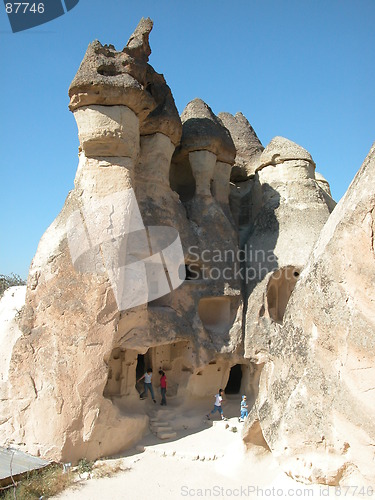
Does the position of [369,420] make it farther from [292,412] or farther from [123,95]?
[123,95]

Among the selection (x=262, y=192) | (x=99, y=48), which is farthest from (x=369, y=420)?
(x=262, y=192)

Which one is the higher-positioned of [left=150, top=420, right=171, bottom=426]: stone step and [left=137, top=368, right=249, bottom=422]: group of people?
[left=137, top=368, right=249, bottom=422]: group of people

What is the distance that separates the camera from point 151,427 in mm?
8742

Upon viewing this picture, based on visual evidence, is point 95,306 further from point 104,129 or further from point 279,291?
point 279,291

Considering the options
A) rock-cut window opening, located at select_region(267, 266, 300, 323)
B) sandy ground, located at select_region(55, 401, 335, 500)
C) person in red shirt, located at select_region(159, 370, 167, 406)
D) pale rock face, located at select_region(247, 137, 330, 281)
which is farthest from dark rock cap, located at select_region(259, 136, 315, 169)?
sandy ground, located at select_region(55, 401, 335, 500)

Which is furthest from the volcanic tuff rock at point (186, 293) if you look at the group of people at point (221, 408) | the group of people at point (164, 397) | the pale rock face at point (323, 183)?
the pale rock face at point (323, 183)

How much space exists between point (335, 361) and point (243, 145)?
1087 centimetres

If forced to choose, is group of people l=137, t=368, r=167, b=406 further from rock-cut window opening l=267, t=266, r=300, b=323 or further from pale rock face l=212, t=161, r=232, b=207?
pale rock face l=212, t=161, r=232, b=207

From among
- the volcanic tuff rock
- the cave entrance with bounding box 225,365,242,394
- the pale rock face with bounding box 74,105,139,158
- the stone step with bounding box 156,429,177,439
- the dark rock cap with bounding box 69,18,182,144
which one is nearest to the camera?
the volcanic tuff rock

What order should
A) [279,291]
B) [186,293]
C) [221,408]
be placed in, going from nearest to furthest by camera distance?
[221,408]
[186,293]
[279,291]

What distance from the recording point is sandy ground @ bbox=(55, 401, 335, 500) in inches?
205

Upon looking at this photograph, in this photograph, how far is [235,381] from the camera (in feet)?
39.2

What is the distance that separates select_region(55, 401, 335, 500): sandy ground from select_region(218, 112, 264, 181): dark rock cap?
23.6ft

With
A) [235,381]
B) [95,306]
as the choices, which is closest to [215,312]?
[235,381]
